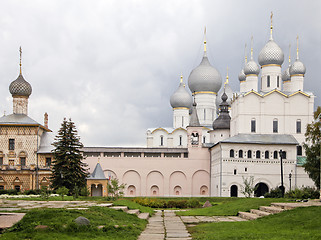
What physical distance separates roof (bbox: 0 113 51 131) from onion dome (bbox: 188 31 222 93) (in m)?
19.0

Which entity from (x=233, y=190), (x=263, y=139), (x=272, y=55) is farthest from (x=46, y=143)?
(x=272, y=55)

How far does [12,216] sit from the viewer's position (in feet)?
33.4

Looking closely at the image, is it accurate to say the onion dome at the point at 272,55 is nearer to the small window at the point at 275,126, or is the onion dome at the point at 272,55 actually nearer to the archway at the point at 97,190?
the small window at the point at 275,126

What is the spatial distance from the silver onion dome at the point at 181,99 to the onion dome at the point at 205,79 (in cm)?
149

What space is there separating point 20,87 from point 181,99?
2001cm

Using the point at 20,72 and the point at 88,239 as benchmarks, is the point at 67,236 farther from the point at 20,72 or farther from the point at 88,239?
the point at 20,72

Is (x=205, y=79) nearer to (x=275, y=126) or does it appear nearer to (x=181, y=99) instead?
(x=181, y=99)

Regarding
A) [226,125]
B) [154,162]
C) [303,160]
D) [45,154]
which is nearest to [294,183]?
[303,160]

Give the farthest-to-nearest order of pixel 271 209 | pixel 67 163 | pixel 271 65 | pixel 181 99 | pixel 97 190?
pixel 181 99
pixel 271 65
pixel 97 190
pixel 67 163
pixel 271 209

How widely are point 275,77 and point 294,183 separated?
33.8ft

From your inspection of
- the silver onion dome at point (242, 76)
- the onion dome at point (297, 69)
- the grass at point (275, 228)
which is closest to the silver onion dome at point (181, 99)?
the silver onion dome at point (242, 76)

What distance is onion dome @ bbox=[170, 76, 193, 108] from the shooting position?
6072cm

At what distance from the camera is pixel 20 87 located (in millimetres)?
47938

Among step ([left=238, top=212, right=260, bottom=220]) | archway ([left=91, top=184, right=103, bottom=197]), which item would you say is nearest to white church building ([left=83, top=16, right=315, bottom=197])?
archway ([left=91, top=184, right=103, bottom=197])
